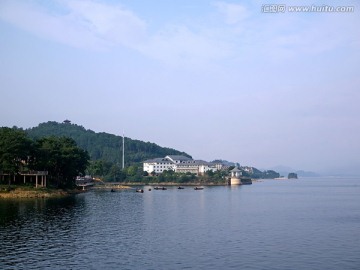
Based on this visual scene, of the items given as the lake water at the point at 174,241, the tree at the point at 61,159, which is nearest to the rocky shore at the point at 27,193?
the tree at the point at 61,159

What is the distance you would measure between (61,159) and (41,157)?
5.34 m

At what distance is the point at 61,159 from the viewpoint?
317 ft

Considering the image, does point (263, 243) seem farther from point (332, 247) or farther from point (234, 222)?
point (234, 222)

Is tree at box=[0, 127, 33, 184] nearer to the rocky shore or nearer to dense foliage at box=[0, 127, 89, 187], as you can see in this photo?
dense foliage at box=[0, 127, 89, 187]

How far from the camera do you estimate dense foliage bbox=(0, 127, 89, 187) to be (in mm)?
81562

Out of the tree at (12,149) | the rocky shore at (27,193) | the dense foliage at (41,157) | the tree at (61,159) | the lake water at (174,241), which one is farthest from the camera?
the tree at (61,159)

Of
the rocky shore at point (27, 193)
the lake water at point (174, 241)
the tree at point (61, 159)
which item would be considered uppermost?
the tree at point (61, 159)

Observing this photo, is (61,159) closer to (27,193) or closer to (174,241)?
(27,193)

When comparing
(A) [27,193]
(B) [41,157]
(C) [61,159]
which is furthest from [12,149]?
(C) [61,159]

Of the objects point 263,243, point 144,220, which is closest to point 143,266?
point 263,243

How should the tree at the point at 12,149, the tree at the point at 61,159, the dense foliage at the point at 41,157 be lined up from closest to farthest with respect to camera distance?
the tree at the point at 12,149 → the dense foliage at the point at 41,157 → the tree at the point at 61,159

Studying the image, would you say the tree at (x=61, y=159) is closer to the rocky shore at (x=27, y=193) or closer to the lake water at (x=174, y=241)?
the rocky shore at (x=27, y=193)

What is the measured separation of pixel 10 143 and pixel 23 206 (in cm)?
2042

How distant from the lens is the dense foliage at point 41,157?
81.6m
